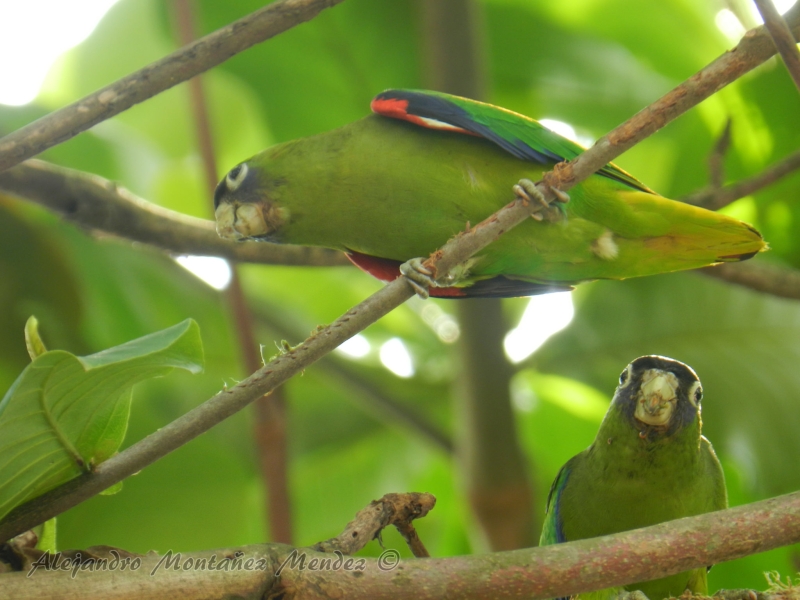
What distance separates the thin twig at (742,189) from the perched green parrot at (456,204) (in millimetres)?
393

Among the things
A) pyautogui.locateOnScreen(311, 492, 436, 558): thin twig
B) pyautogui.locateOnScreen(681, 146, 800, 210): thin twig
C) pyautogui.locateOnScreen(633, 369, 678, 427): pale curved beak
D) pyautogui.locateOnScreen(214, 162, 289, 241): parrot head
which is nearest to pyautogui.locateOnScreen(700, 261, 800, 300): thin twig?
pyautogui.locateOnScreen(681, 146, 800, 210): thin twig

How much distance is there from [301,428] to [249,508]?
49 cm

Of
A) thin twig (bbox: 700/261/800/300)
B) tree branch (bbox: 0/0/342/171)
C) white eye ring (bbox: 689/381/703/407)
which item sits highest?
thin twig (bbox: 700/261/800/300)

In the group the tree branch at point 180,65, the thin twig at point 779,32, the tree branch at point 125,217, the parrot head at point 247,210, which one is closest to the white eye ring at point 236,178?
the parrot head at point 247,210

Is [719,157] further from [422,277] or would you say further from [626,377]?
[422,277]

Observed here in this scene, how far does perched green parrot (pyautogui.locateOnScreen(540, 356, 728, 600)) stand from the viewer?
7.35 ft

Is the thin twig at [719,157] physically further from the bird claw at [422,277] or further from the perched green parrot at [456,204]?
the bird claw at [422,277]

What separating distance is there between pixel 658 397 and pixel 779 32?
1047 mm

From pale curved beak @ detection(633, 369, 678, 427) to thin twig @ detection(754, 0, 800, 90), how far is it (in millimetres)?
922

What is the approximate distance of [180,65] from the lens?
1671 mm

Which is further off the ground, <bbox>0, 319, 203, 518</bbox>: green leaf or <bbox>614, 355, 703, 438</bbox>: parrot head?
<bbox>614, 355, 703, 438</bbox>: parrot head

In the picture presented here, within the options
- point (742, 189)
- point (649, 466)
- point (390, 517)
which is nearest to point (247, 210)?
point (390, 517)

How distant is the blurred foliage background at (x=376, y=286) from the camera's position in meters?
3.49

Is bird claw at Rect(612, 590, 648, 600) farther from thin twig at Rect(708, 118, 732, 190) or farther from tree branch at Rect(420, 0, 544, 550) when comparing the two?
thin twig at Rect(708, 118, 732, 190)
